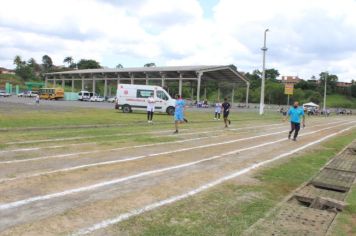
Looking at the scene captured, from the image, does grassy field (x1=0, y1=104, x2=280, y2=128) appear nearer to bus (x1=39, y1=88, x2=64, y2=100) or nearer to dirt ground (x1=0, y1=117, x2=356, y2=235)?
dirt ground (x1=0, y1=117, x2=356, y2=235)

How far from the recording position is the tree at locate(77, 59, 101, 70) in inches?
5610

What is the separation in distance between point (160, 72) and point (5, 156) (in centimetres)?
6220

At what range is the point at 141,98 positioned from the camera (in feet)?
115

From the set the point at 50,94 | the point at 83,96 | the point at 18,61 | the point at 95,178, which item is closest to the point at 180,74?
the point at 83,96

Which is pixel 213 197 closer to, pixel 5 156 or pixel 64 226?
pixel 64 226

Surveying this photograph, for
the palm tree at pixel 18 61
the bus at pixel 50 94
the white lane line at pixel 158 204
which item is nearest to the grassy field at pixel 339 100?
the bus at pixel 50 94

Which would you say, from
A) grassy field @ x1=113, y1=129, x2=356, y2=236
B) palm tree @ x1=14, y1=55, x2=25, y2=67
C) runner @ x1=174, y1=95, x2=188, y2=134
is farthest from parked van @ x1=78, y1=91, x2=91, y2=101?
grassy field @ x1=113, y1=129, x2=356, y2=236

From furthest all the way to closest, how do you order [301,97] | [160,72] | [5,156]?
1. [301,97]
2. [160,72]
3. [5,156]

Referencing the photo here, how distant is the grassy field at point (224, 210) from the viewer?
17.7ft

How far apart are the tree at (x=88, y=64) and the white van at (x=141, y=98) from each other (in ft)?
355

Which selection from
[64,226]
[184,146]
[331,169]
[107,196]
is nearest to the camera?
[64,226]

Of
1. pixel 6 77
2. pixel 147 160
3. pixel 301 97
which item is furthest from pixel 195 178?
pixel 6 77

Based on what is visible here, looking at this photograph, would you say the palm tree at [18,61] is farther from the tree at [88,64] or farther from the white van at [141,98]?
the white van at [141,98]

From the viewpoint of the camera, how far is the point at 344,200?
7.55 meters
